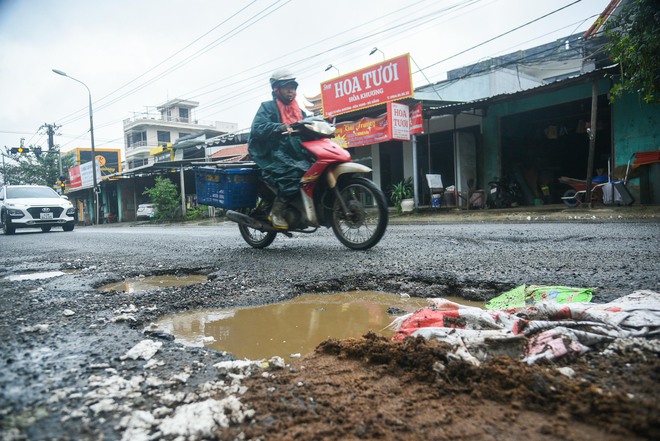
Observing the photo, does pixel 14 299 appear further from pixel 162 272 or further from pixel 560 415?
pixel 560 415

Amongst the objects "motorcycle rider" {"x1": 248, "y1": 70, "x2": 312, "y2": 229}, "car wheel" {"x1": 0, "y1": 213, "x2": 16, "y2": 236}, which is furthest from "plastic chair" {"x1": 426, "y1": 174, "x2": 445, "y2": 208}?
"car wheel" {"x1": 0, "y1": 213, "x2": 16, "y2": 236}

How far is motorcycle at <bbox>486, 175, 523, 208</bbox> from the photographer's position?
11.9m

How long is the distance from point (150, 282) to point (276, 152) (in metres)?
1.75

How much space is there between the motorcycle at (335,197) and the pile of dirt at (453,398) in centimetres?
255

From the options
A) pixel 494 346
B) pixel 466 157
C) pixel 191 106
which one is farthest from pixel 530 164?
pixel 191 106

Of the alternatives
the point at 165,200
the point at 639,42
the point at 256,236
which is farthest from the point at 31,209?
the point at 639,42

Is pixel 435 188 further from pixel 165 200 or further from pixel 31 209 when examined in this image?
pixel 165 200

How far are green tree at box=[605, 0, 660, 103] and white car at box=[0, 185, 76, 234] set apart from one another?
13054mm

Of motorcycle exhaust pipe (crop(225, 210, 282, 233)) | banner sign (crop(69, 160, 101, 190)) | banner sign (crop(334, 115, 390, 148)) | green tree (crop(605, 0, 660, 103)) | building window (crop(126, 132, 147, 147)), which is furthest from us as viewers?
building window (crop(126, 132, 147, 147))

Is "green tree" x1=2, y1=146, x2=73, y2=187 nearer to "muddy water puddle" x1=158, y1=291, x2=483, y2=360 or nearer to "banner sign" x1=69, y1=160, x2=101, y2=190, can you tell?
"banner sign" x1=69, y1=160, x2=101, y2=190

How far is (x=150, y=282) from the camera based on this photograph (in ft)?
10.4

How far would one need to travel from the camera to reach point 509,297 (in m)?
2.22

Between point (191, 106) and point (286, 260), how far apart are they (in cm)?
5222

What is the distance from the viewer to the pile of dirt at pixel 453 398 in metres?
0.96
